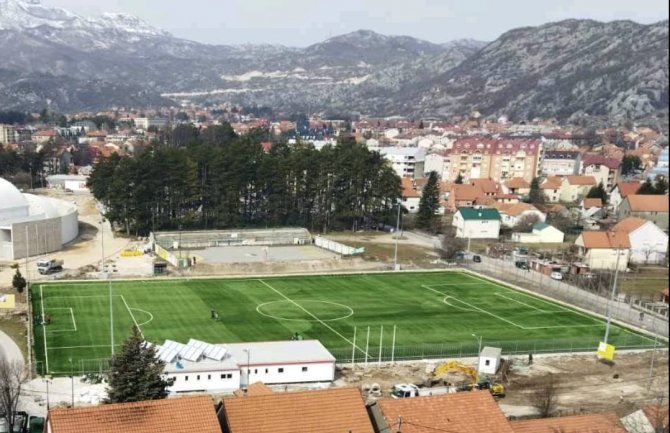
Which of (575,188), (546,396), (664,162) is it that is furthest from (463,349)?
(575,188)

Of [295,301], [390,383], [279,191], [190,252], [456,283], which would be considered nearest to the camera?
[390,383]

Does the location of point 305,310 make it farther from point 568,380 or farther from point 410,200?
point 410,200

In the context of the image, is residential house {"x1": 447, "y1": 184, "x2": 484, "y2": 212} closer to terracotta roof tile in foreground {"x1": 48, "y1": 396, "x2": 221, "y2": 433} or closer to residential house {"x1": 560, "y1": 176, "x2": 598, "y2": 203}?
residential house {"x1": 560, "y1": 176, "x2": 598, "y2": 203}

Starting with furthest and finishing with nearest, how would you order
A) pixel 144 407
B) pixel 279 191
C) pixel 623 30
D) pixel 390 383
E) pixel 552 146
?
1. pixel 623 30
2. pixel 552 146
3. pixel 279 191
4. pixel 390 383
5. pixel 144 407

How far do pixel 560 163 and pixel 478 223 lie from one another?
47701mm

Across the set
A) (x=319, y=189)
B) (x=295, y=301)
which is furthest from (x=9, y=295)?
(x=319, y=189)

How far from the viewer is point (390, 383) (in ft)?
97.0

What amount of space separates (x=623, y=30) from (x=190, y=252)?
169 metres

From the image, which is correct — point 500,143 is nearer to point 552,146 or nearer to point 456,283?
point 552,146

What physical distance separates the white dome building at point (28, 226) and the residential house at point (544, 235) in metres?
45.0

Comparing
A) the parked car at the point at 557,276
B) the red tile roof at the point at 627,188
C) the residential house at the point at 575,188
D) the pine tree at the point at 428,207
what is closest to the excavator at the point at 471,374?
the parked car at the point at 557,276

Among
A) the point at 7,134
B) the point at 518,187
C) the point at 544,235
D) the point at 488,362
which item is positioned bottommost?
the point at 488,362

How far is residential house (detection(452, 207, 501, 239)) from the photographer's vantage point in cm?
6662

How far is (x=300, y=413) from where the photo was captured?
19.0 meters
